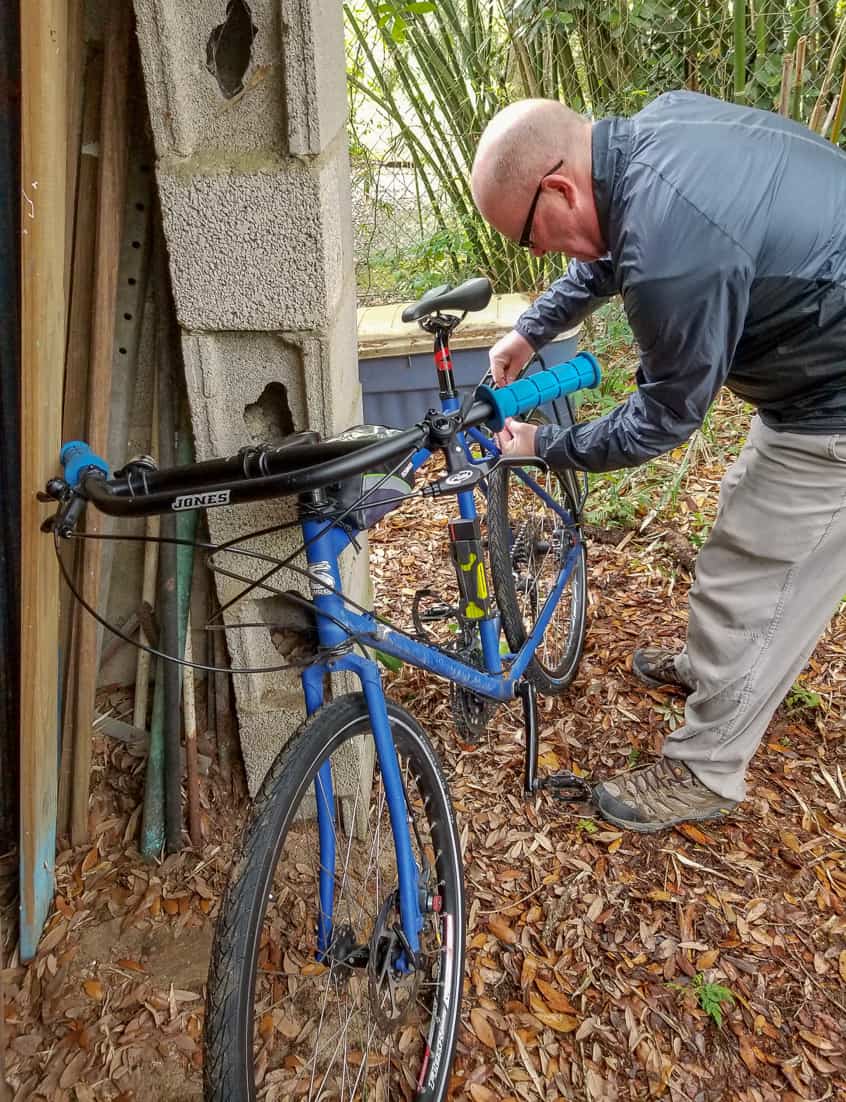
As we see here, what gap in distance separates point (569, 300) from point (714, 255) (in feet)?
2.68

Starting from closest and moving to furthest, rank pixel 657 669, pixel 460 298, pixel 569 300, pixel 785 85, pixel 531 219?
1. pixel 531 219
2. pixel 460 298
3. pixel 569 300
4. pixel 657 669
5. pixel 785 85

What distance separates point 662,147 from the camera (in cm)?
177

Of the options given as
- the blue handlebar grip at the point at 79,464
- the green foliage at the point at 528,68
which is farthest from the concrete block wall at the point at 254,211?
the green foliage at the point at 528,68

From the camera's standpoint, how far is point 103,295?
1873 millimetres

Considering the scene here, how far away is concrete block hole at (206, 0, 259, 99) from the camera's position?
1.68 meters

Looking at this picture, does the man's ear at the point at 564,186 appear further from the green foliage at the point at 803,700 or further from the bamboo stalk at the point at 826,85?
the bamboo stalk at the point at 826,85

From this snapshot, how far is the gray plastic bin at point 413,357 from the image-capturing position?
409 cm

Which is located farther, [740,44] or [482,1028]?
[740,44]

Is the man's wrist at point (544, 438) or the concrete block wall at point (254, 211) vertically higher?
the concrete block wall at point (254, 211)

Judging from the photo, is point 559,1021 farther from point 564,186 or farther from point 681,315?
point 564,186

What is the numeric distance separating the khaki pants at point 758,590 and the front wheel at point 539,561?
55 centimetres

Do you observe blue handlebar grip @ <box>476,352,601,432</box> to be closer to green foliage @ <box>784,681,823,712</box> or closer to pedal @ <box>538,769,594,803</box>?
pedal @ <box>538,769,594,803</box>

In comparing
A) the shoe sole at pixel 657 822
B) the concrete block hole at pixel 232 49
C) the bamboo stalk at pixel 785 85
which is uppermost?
the bamboo stalk at pixel 785 85

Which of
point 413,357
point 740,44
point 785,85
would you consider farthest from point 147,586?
point 740,44
